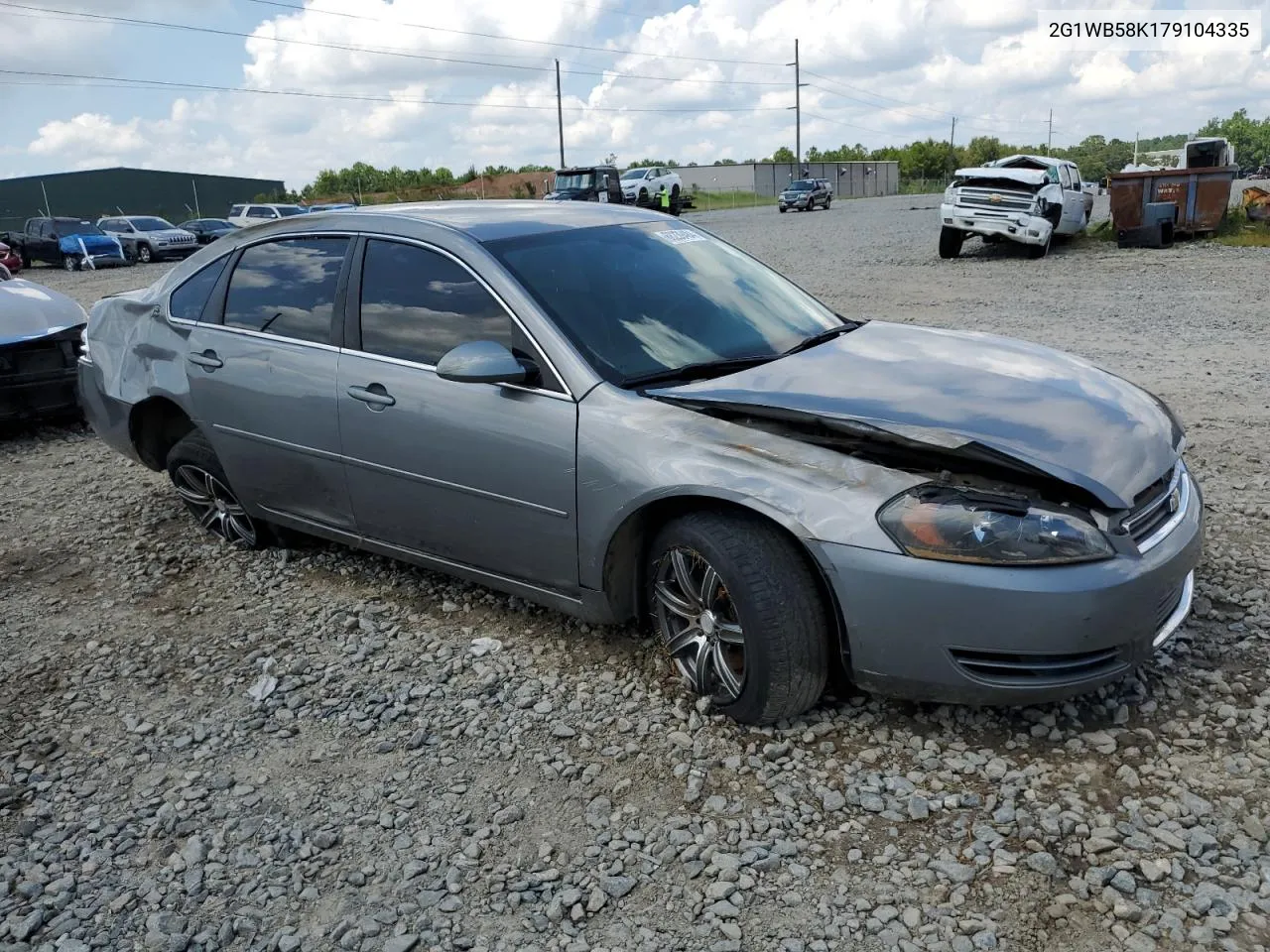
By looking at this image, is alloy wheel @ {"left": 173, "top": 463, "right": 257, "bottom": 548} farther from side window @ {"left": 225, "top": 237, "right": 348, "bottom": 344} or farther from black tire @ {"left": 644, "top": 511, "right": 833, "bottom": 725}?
black tire @ {"left": 644, "top": 511, "right": 833, "bottom": 725}

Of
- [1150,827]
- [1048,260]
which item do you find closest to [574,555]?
[1150,827]

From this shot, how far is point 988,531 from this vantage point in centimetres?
274

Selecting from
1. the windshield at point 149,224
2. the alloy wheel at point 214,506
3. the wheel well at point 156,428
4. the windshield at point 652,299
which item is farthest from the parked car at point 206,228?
the windshield at point 652,299

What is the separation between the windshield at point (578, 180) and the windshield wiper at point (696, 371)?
31461mm

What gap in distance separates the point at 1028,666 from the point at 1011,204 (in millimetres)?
16808

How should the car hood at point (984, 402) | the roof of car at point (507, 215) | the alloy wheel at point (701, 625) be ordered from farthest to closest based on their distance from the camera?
1. the roof of car at point (507, 215)
2. the alloy wheel at point (701, 625)
3. the car hood at point (984, 402)

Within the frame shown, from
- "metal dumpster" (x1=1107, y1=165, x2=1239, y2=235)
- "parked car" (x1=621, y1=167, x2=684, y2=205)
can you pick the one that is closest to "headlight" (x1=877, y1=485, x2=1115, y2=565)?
"metal dumpster" (x1=1107, y1=165, x2=1239, y2=235)

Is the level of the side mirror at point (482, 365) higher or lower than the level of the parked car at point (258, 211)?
lower

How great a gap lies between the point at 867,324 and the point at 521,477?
176cm

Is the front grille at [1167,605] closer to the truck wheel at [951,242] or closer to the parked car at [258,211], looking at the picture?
the truck wheel at [951,242]

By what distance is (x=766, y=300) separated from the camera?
418 centimetres

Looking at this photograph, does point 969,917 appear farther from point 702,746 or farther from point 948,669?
point 702,746

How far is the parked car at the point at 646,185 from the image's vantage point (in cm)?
3839

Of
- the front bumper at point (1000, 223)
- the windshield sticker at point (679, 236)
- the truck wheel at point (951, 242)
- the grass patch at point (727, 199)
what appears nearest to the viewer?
the windshield sticker at point (679, 236)
